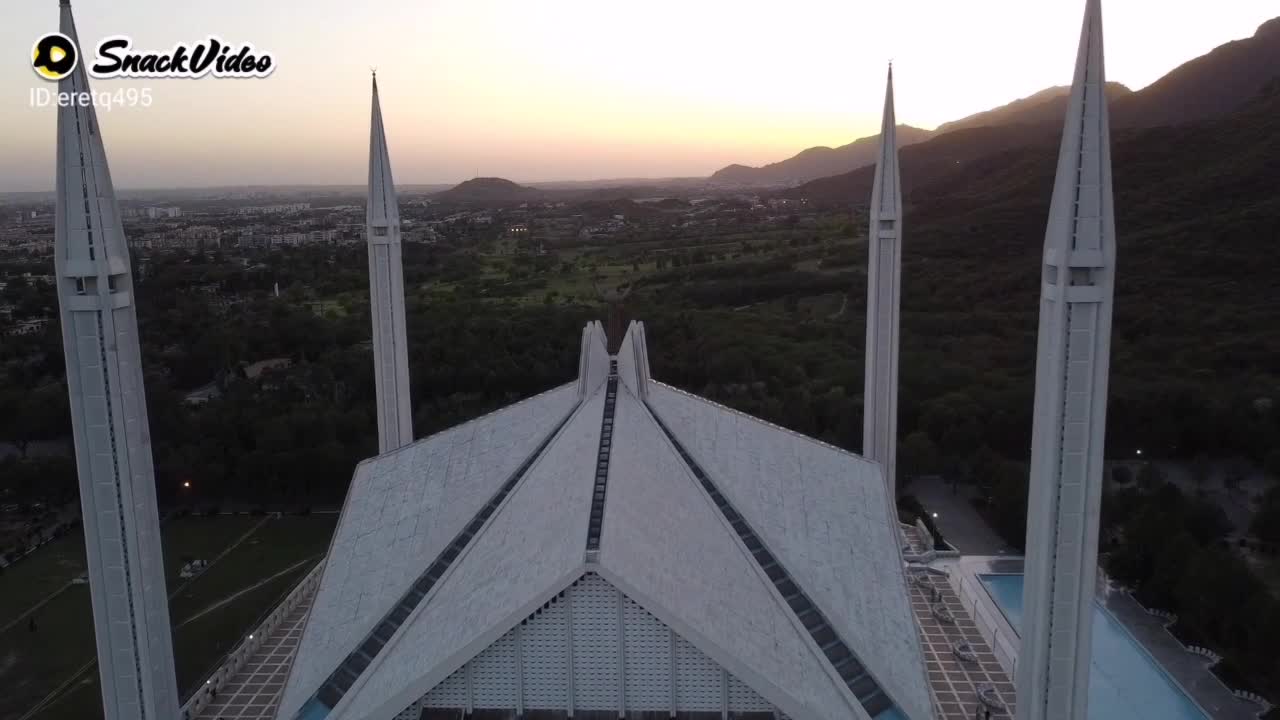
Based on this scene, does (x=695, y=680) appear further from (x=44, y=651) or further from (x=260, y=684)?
(x=44, y=651)

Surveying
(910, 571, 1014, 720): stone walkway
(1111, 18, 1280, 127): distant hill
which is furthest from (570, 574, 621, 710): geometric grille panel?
(1111, 18, 1280, 127): distant hill

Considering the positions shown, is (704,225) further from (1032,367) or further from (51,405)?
(51,405)

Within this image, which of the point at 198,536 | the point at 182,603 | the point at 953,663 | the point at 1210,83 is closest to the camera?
the point at 953,663

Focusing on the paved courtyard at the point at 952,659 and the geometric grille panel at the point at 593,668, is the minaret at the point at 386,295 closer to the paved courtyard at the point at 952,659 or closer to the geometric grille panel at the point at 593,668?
the geometric grille panel at the point at 593,668

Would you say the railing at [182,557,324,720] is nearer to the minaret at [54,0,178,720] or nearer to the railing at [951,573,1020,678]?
the minaret at [54,0,178,720]

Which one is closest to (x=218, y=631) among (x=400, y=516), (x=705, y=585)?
(x=400, y=516)

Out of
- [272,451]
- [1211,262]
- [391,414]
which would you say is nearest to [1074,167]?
[391,414]
